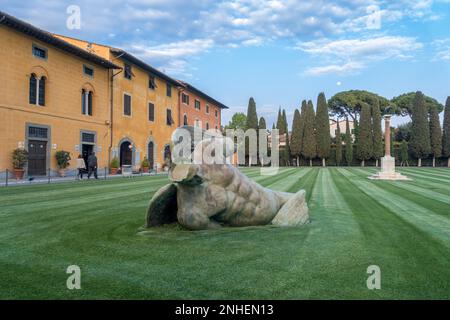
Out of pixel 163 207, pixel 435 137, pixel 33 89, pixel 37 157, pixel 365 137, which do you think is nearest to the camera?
pixel 163 207

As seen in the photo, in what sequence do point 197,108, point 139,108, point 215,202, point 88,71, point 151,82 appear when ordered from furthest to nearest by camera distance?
point 197,108 → point 151,82 → point 139,108 → point 88,71 → point 215,202

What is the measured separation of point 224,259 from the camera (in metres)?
3.77

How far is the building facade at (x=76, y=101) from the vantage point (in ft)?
62.1

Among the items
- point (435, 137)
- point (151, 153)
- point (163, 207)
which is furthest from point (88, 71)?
point (435, 137)

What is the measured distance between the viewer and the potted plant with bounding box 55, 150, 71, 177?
852 inches

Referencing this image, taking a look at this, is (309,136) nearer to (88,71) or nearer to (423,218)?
(88,71)

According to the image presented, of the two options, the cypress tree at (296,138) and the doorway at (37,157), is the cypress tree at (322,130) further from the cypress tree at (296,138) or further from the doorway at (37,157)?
the doorway at (37,157)

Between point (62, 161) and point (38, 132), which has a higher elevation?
point (38, 132)

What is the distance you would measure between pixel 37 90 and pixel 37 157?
3995mm

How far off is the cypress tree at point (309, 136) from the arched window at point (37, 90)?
37.8 metres

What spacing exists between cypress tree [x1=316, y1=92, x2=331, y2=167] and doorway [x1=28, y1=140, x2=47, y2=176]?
3840 centimetres

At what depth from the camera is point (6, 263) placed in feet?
11.9

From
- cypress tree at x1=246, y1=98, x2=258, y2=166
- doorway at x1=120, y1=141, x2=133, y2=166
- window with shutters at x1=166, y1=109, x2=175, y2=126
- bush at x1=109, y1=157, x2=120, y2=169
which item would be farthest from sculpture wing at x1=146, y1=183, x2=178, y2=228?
cypress tree at x1=246, y1=98, x2=258, y2=166
